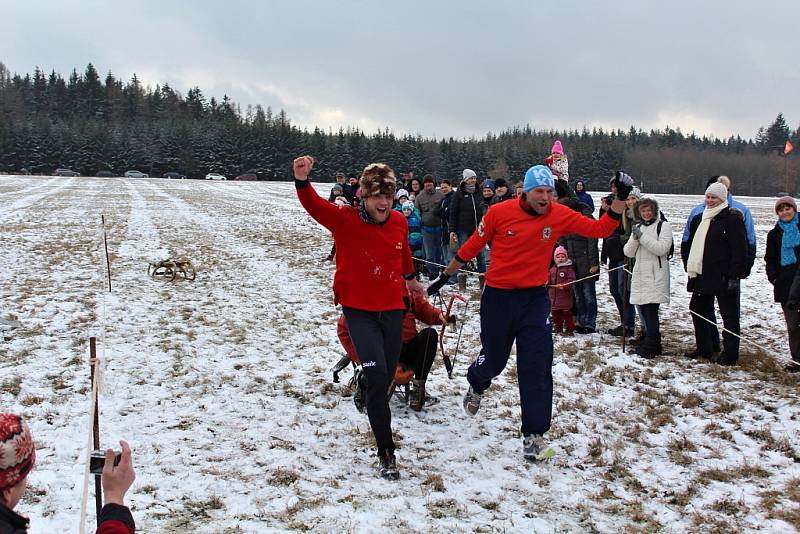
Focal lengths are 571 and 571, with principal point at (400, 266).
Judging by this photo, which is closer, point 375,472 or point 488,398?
point 375,472

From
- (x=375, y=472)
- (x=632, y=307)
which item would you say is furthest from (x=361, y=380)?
(x=632, y=307)

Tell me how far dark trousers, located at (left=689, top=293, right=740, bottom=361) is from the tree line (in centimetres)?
5859

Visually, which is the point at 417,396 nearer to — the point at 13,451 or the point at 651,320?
the point at 651,320

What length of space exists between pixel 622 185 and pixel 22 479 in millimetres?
4251

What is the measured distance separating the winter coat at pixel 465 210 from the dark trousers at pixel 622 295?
315cm

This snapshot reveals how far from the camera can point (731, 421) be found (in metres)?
5.31

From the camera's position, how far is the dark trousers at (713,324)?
6891mm

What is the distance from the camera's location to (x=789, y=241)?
22.2ft

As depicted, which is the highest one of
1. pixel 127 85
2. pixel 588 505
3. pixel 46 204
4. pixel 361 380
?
pixel 127 85

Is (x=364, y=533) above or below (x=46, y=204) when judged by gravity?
below

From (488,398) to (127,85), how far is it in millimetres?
143772

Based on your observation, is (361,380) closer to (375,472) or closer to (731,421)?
(375,472)

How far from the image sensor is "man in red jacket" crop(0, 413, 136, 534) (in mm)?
1947

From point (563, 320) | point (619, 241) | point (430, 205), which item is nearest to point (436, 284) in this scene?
point (563, 320)
